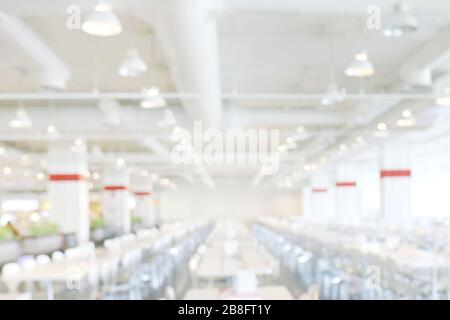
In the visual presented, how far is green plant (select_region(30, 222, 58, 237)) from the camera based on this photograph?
1130 centimetres

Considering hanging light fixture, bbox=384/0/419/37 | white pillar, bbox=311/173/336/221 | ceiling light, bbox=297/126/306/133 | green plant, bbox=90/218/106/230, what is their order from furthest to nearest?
1. white pillar, bbox=311/173/336/221
2. green plant, bbox=90/218/106/230
3. ceiling light, bbox=297/126/306/133
4. hanging light fixture, bbox=384/0/419/37

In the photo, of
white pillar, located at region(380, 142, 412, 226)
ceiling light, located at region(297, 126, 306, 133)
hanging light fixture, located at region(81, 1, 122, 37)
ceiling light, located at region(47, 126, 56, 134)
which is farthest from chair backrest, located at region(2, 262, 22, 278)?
white pillar, located at region(380, 142, 412, 226)

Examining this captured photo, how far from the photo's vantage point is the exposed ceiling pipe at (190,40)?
11.7 feet

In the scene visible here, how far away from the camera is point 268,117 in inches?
396

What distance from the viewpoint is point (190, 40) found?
4.20 meters


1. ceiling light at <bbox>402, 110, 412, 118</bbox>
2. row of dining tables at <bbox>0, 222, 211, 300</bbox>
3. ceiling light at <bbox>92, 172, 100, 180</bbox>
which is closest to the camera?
row of dining tables at <bbox>0, 222, 211, 300</bbox>

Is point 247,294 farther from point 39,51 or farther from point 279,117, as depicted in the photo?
point 279,117

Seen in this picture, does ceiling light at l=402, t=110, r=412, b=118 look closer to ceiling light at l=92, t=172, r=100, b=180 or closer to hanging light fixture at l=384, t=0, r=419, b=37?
hanging light fixture at l=384, t=0, r=419, b=37

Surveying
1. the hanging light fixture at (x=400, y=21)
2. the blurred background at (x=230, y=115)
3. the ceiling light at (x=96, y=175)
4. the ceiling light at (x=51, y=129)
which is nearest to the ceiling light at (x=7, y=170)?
the blurred background at (x=230, y=115)

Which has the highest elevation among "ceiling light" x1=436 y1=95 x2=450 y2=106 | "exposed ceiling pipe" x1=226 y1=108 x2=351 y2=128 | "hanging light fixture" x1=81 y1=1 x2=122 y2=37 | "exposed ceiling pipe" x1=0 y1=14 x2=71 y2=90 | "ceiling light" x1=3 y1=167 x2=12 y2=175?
"exposed ceiling pipe" x1=0 y1=14 x2=71 y2=90

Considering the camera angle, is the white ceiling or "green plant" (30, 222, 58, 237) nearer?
the white ceiling

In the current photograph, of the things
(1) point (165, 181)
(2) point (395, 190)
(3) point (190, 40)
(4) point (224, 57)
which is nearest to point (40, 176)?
(1) point (165, 181)

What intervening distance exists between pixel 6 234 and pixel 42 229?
0.96 metres

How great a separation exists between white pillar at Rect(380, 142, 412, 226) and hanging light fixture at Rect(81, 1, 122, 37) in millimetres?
10447
